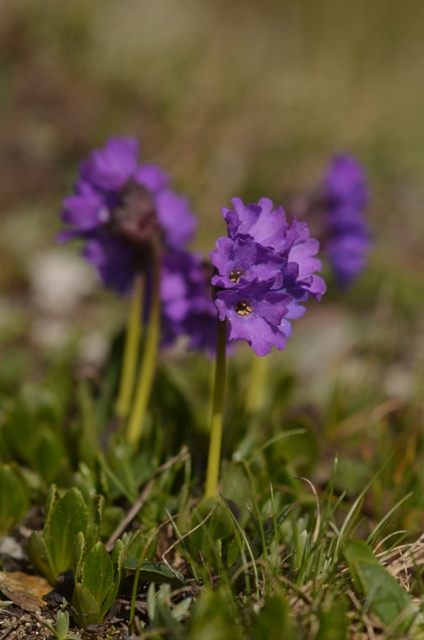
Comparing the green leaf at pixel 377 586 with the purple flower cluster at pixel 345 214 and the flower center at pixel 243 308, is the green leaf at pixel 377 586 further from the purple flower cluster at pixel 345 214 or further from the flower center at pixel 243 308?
the purple flower cluster at pixel 345 214

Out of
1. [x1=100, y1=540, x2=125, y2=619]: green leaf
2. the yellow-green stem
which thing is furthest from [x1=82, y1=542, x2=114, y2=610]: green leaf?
the yellow-green stem

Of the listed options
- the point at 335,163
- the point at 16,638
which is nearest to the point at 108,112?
the point at 335,163

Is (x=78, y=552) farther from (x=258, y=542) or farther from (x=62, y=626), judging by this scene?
(x=258, y=542)

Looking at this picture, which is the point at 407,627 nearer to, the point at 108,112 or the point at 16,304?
the point at 16,304

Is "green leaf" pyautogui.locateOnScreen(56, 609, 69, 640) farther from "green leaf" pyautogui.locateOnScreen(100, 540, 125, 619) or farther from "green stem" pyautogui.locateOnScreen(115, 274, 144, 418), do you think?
"green stem" pyautogui.locateOnScreen(115, 274, 144, 418)

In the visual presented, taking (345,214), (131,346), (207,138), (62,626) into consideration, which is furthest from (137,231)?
(207,138)

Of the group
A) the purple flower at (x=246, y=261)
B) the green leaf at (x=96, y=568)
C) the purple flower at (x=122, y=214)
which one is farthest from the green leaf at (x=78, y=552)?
the purple flower at (x=122, y=214)
